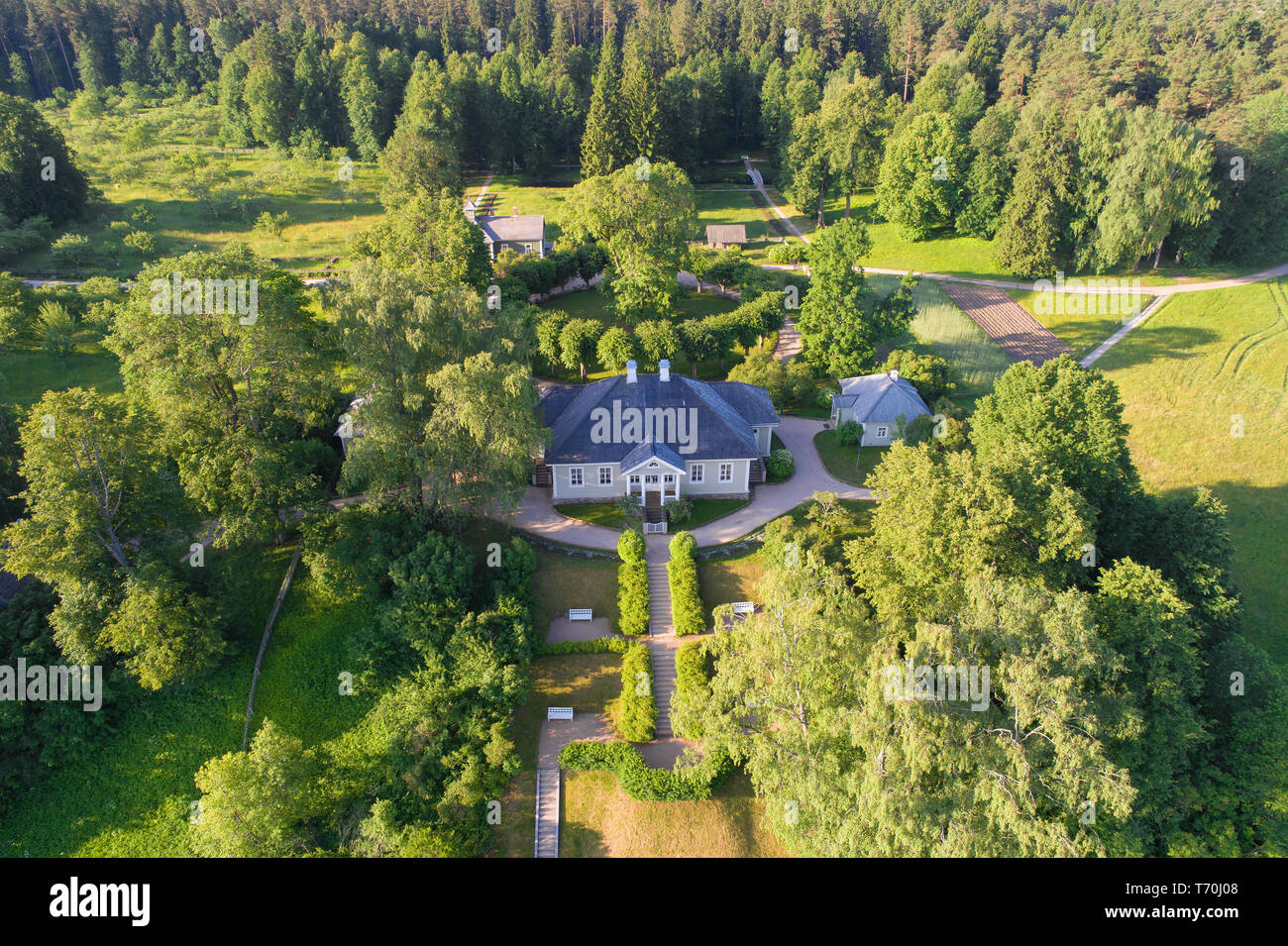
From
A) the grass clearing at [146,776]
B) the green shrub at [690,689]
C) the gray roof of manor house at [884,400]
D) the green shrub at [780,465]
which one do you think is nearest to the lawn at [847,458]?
the gray roof of manor house at [884,400]

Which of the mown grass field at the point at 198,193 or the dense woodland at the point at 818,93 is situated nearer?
the dense woodland at the point at 818,93

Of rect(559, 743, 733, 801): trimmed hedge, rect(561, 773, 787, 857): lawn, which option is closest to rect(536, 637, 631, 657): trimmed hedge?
rect(559, 743, 733, 801): trimmed hedge

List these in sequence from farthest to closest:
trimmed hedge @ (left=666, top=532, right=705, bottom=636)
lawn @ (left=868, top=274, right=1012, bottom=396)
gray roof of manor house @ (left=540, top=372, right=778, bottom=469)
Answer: lawn @ (left=868, top=274, right=1012, bottom=396) < gray roof of manor house @ (left=540, top=372, right=778, bottom=469) < trimmed hedge @ (left=666, top=532, right=705, bottom=636)

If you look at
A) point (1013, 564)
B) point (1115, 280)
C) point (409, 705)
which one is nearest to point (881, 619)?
point (1013, 564)

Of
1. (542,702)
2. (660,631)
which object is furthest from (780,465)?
(542,702)

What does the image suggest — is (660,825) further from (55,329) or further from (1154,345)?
(1154,345)

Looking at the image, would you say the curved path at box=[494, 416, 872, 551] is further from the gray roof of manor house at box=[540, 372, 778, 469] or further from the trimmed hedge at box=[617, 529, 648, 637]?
the gray roof of manor house at box=[540, 372, 778, 469]

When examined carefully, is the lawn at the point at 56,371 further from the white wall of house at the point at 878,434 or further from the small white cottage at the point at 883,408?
the white wall of house at the point at 878,434
